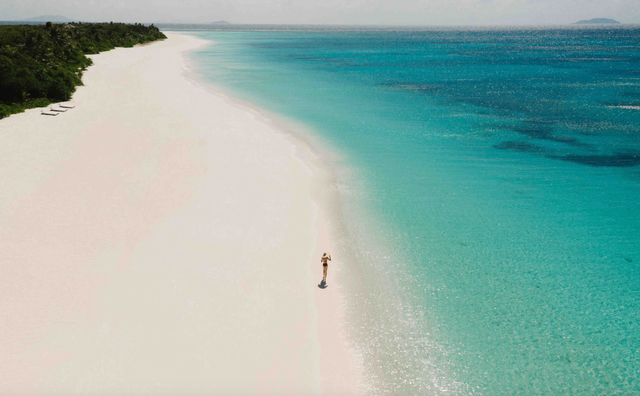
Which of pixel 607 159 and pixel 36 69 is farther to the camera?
pixel 36 69

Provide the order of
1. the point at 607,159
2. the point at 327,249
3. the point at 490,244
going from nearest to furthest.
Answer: the point at 327,249
the point at 490,244
the point at 607,159

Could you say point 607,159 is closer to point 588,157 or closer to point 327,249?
point 588,157

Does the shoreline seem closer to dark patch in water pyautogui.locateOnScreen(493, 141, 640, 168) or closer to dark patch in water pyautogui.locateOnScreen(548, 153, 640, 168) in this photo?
dark patch in water pyautogui.locateOnScreen(493, 141, 640, 168)

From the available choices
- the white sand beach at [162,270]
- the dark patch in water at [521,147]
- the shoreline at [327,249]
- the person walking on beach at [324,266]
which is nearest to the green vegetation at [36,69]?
the white sand beach at [162,270]

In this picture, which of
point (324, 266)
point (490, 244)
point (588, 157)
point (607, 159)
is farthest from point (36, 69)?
point (607, 159)

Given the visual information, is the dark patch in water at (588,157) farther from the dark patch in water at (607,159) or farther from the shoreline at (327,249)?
the shoreline at (327,249)

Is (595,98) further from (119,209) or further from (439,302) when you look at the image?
(119,209)
